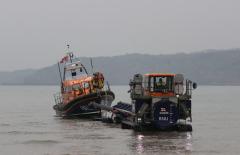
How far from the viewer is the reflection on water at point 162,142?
33.1 m


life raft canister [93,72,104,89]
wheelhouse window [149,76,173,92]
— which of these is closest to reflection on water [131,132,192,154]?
wheelhouse window [149,76,173,92]

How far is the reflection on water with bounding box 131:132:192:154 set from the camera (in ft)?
108

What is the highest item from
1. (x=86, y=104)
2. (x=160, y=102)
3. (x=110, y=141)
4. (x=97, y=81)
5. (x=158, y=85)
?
(x=97, y=81)

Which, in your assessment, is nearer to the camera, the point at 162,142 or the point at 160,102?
the point at 162,142

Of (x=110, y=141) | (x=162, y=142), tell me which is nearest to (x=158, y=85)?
(x=110, y=141)

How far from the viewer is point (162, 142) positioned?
36.3 m

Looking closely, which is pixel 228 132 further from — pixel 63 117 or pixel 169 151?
pixel 63 117

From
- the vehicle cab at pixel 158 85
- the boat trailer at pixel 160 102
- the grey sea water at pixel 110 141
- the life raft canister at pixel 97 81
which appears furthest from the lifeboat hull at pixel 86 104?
the vehicle cab at pixel 158 85

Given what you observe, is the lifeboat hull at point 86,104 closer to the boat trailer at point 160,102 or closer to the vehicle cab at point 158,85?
the boat trailer at point 160,102

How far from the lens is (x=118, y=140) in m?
38.6

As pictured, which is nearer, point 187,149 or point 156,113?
point 187,149

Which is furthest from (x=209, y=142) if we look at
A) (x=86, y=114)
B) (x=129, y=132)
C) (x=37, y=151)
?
(x=86, y=114)

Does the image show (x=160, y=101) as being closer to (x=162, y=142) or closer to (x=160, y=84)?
(x=160, y=84)

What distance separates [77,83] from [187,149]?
27.3 meters
